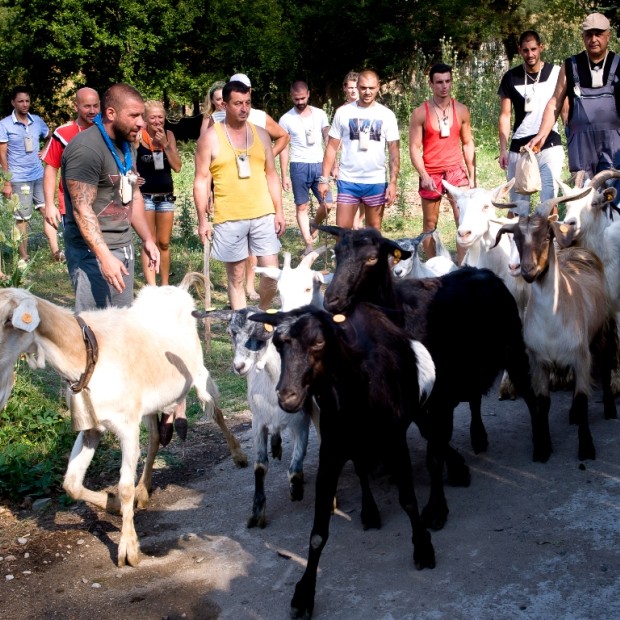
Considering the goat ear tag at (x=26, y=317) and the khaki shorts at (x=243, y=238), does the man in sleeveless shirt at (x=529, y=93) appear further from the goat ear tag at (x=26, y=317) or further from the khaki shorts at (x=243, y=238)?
the goat ear tag at (x=26, y=317)

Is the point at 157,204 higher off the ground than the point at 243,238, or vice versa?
the point at 157,204

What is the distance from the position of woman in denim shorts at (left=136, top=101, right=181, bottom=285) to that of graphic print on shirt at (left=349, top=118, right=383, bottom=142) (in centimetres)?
184

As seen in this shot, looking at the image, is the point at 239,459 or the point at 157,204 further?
the point at 157,204

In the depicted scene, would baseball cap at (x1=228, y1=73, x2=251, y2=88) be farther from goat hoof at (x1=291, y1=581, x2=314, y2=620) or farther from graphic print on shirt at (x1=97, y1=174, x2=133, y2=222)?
goat hoof at (x1=291, y1=581, x2=314, y2=620)

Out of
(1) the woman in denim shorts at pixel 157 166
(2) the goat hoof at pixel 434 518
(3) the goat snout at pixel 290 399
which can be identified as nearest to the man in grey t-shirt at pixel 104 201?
(3) the goat snout at pixel 290 399

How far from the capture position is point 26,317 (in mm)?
4598

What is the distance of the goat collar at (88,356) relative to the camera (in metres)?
4.95

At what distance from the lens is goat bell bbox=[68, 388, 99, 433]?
5.01m

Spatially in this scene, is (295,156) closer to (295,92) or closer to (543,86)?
(295,92)

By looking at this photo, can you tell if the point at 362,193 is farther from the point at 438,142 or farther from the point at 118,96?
the point at 118,96

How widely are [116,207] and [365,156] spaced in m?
3.58

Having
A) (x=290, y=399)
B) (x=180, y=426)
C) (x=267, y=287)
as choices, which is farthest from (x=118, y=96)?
(x=290, y=399)

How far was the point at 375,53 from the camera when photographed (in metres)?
26.8

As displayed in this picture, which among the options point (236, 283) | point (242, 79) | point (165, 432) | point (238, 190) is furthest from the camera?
point (242, 79)
